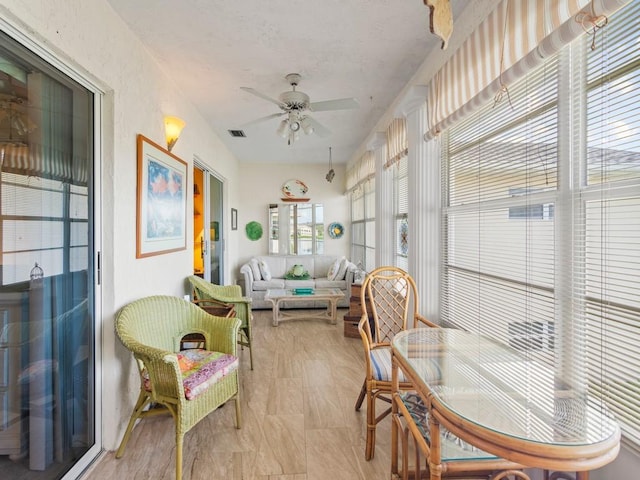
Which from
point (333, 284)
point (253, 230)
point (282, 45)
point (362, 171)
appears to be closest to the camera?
point (282, 45)

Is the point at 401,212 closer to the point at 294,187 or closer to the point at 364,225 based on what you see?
the point at 364,225

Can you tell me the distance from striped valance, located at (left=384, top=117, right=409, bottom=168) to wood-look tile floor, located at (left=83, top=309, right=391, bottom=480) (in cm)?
210

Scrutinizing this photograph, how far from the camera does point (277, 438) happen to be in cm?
205

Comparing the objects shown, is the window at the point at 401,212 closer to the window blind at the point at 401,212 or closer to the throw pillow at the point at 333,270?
Result: the window blind at the point at 401,212

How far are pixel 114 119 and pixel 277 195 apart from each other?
15.1 ft

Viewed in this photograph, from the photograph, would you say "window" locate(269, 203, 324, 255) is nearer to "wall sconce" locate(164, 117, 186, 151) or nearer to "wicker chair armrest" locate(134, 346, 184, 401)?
"wall sconce" locate(164, 117, 186, 151)

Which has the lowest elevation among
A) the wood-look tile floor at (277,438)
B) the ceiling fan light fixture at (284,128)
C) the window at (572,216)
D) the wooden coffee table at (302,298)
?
the wood-look tile floor at (277,438)

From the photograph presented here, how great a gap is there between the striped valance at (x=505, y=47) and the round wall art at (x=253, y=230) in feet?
15.8

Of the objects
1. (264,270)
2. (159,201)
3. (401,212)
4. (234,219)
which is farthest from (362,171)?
(159,201)

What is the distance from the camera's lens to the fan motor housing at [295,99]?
279cm

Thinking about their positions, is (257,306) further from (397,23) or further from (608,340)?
(608,340)

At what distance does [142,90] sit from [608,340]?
9.85 ft

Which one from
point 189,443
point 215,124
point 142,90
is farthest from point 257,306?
point 142,90

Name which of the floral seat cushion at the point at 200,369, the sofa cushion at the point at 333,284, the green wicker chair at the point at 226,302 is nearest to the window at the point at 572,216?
the floral seat cushion at the point at 200,369
